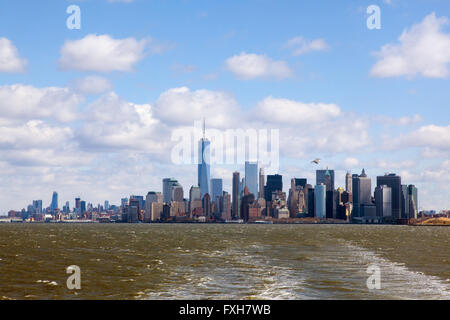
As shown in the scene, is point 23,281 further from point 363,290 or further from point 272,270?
point 363,290

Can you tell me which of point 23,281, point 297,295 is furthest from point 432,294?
point 23,281

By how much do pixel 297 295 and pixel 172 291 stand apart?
9.20 metres

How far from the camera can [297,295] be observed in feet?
123

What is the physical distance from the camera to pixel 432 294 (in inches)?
1487
